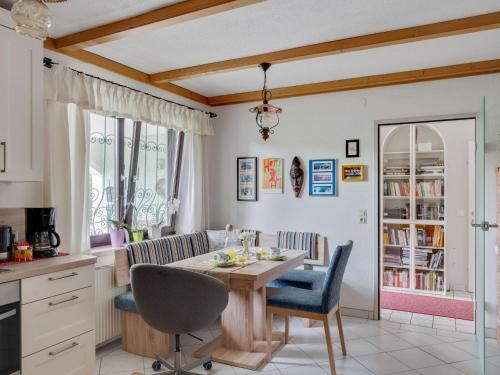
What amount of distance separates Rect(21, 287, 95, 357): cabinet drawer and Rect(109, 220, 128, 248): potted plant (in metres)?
0.98

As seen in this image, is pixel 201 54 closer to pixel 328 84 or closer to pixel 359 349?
pixel 328 84

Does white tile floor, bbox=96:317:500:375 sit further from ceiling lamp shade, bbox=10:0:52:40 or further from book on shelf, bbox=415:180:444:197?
ceiling lamp shade, bbox=10:0:52:40

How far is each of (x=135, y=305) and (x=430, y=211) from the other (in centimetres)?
395

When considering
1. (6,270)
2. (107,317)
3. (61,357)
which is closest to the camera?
(6,270)

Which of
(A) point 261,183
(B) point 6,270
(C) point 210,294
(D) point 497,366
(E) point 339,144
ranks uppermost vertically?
(E) point 339,144

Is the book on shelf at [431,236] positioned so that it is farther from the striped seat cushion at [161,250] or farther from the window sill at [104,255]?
the window sill at [104,255]

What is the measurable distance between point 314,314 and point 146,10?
2.41 meters

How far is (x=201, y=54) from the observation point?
3.28 metres

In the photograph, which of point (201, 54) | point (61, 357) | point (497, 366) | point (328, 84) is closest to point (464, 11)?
point (328, 84)

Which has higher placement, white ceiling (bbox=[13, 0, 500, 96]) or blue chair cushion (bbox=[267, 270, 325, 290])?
white ceiling (bbox=[13, 0, 500, 96])

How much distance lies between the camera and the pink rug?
13.6ft

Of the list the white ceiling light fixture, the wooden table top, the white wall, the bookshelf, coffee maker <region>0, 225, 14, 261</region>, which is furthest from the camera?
the bookshelf

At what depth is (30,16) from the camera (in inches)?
54.9

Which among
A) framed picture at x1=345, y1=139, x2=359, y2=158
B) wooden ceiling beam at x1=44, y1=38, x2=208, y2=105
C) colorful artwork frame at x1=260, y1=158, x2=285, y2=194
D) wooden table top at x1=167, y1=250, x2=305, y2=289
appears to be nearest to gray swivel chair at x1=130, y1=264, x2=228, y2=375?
wooden table top at x1=167, y1=250, x2=305, y2=289
